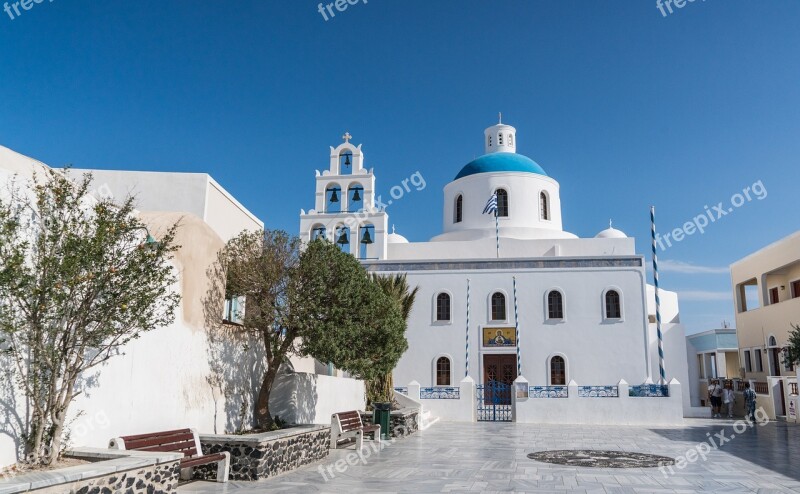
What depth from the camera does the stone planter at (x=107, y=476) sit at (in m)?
4.96

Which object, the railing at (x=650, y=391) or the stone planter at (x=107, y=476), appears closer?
the stone planter at (x=107, y=476)

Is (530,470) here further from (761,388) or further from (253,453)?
(761,388)

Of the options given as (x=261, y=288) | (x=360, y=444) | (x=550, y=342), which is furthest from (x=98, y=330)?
(x=550, y=342)

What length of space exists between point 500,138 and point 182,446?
25787 millimetres

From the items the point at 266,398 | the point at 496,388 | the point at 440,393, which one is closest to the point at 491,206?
the point at 496,388

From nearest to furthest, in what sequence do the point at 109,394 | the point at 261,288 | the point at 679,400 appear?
the point at 109,394
the point at 261,288
the point at 679,400

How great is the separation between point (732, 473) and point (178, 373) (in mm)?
8020

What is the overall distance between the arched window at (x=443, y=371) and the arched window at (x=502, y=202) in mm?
8049

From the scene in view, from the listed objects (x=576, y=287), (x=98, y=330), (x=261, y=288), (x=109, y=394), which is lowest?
(x=109, y=394)

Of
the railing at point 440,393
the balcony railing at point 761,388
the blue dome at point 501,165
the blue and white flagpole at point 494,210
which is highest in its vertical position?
the blue dome at point 501,165

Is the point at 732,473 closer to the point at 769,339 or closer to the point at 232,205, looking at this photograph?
the point at 232,205

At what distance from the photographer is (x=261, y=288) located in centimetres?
1091

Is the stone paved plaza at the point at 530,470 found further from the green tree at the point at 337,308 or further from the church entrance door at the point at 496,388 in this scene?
the church entrance door at the point at 496,388

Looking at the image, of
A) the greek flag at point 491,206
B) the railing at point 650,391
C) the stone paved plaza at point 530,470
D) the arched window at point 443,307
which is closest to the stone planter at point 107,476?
the stone paved plaza at point 530,470
